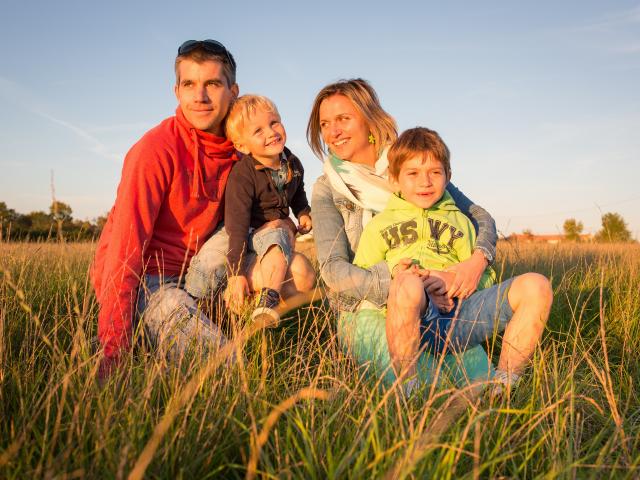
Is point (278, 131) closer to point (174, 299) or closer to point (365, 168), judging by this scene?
point (365, 168)

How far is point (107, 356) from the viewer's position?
2541 millimetres

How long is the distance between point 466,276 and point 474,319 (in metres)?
0.25

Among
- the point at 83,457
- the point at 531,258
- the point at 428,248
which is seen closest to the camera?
the point at 83,457

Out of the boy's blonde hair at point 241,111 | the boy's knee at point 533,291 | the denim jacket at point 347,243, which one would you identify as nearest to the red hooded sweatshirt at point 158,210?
the boy's blonde hair at point 241,111

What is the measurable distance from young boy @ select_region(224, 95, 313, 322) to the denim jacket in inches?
9.3

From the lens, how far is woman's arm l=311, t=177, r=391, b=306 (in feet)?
9.95

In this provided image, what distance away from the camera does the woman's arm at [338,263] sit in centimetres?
303

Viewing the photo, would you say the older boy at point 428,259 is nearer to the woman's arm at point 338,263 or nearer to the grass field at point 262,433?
the woman's arm at point 338,263

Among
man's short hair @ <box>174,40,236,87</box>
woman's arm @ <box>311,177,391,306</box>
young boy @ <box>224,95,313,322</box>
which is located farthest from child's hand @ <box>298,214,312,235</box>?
man's short hair @ <box>174,40,236,87</box>

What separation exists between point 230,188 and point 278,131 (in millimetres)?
530

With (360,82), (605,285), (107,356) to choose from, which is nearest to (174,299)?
(107,356)

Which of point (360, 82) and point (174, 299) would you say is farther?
point (360, 82)

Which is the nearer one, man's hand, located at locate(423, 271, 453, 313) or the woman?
the woman

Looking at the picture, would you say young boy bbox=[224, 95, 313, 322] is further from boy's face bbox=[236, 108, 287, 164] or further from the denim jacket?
the denim jacket
